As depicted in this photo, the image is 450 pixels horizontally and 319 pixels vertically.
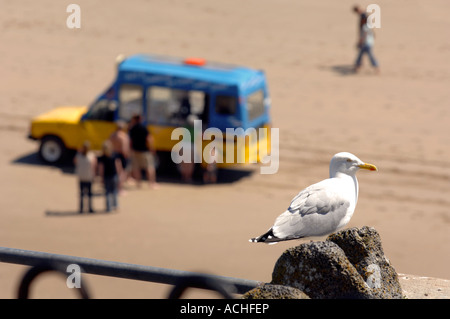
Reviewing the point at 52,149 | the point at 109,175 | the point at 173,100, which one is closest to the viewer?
the point at 109,175

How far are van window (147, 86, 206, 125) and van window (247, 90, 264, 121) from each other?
969 millimetres

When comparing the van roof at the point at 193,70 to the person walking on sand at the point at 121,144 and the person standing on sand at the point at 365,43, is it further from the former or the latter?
the person standing on sand at the point at 365,43

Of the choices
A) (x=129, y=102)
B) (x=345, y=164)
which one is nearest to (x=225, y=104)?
(x=129, y=102)

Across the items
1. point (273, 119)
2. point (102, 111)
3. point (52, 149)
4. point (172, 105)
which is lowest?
point (52, 149)

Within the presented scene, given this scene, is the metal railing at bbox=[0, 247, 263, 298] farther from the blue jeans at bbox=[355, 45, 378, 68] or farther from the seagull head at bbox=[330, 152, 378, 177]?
the blue jeans at bbox=[355, 45, 378, 68]

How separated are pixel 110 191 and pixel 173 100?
2.69 m

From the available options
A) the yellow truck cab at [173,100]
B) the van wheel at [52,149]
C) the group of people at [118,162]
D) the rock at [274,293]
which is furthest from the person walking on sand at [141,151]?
the rock at [274,293]

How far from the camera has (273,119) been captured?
71.0 ft

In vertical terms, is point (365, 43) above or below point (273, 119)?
above

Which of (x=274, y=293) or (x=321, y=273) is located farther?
(x=321, y=273)

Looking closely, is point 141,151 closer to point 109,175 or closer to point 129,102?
point 129,102

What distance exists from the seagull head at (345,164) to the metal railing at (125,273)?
1.49 meters
